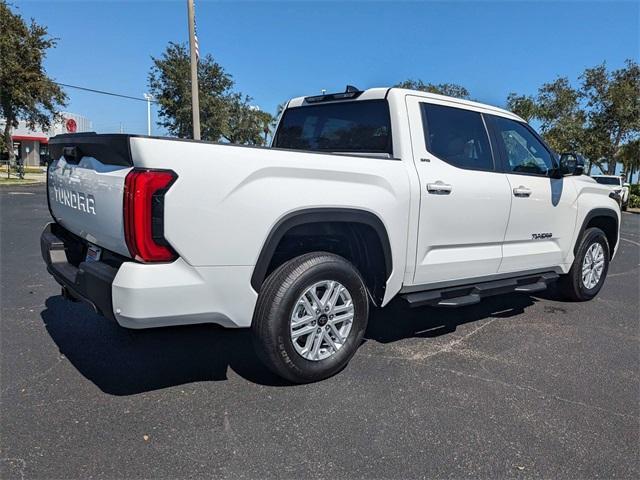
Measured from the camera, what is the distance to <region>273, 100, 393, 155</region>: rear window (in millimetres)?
3936

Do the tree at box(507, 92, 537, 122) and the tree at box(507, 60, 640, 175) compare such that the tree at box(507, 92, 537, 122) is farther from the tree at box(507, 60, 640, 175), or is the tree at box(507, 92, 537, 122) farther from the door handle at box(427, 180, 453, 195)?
the door handle at box(427, 180, 453, 195)

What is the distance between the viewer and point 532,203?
4613 mm

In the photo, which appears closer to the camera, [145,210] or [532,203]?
[145,210]

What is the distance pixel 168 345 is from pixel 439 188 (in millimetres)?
2451

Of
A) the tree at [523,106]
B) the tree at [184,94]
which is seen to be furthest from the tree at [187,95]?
the tree at [523,106]

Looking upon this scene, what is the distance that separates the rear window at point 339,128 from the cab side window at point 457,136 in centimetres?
35

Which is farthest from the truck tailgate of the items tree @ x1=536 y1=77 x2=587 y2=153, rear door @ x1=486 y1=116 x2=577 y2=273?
tree @ x1=536 y1=77 x2=587 y2=153

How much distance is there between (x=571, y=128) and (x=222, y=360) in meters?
31.6

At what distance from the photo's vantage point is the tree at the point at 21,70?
2266 centimetres

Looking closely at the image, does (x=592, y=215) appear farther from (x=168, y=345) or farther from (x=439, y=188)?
(x=168, y=345)

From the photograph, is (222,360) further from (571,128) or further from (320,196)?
(571,128)

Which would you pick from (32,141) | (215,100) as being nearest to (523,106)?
(215,100)

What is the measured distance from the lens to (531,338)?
442cm

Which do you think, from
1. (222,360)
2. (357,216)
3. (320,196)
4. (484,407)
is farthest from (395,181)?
(222,360)
